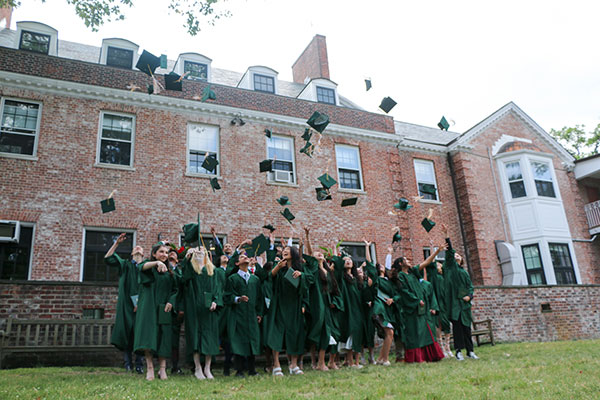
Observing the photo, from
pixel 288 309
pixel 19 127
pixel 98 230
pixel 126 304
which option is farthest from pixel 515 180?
pixel 19 127

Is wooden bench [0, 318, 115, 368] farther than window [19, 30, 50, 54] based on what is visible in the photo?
No

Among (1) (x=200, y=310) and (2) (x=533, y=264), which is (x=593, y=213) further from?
(1) (x=200, y=310)

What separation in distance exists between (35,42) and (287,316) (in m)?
11.7

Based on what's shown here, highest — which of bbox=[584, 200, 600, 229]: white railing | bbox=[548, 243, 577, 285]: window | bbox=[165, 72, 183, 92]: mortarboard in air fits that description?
bbox=[165, 72, 183, 92]: mortarboard in air

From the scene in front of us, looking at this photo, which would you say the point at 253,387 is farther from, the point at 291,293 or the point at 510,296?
the point at 510,296

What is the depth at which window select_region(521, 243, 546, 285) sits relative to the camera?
1831 cm

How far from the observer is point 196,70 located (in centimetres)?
1659

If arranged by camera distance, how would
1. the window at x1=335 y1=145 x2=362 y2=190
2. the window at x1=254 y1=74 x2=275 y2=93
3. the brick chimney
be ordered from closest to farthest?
the window at x1=335 y1=145 x2=362 y2=190 < the window at x1=254 y1=74 x2=275 y2=93 < the brick chimney

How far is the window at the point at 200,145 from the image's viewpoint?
1474 cm

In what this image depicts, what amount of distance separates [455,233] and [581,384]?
13258mm

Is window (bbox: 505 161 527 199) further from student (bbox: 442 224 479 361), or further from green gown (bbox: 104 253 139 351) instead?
green gown (bbox: 104 253 139 351)

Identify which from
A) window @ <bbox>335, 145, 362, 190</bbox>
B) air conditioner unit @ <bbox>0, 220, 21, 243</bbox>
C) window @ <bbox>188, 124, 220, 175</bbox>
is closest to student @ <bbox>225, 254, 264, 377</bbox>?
air conditioner unit @ <bbox>0, 220, 21, 243</bbox>

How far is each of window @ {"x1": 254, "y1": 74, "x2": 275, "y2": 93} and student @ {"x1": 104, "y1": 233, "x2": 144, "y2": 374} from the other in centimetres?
1067

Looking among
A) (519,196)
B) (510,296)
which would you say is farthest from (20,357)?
(519,196)
